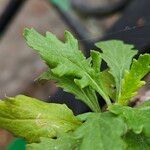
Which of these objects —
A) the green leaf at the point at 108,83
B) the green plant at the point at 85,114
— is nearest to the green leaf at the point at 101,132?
the green plant at the point at 85,114

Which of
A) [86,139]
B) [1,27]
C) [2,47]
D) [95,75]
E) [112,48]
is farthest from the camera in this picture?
[2,47]

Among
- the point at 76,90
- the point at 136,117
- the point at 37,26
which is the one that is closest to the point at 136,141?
the point at 136,117

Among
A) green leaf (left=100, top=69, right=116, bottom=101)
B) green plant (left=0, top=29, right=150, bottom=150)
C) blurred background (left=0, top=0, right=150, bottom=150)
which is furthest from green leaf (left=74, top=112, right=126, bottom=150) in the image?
blurred background (left=0, top=0, right=150, bottom=150)

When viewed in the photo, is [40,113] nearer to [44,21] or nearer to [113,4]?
[113,4]

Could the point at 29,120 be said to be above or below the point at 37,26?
above

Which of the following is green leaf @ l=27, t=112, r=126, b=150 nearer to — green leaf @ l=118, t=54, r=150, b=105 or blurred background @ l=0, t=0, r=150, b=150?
green leaf @ l=118, t=54, r=150, b=105

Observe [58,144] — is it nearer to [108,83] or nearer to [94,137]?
[94,137]

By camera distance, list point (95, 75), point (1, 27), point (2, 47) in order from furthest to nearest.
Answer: point (2, 47)
point (1, 27)
point (95, 75)

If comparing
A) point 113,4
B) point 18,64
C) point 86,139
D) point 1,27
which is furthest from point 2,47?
point 86,139
